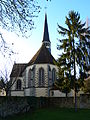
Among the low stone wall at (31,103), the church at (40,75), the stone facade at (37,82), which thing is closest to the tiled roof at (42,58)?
the church at (40,75)

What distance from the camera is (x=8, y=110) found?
21.8 metres

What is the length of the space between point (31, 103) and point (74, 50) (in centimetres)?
888

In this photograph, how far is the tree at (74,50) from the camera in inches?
1243

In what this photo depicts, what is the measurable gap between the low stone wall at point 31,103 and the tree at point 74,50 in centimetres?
235

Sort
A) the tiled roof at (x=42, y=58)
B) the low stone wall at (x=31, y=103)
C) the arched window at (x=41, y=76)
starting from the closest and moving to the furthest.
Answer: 1. the low stone wall at (x=31, y=103)
2. the arched window at (x=41, y=76)
3. the tiled roof at (x=42, y=58)

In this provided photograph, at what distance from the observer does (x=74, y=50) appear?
31766 mm

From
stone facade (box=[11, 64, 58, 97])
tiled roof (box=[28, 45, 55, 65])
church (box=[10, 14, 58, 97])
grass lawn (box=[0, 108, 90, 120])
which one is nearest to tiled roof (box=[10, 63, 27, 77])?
church (box=[10, 14, 58, 97])

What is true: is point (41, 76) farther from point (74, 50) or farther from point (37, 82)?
point (74, 50)

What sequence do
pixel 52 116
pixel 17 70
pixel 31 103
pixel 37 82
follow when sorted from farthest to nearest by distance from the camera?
pixel 17 70, pixel 37 82, pixel 31 103, pixel 52 116

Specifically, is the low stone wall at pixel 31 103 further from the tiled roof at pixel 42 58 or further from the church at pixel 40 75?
the tiled roof at pixel 42 58

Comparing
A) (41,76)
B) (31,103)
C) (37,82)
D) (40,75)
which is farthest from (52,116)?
(40,75)

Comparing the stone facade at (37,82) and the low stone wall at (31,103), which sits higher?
the stone facade at (37,82)

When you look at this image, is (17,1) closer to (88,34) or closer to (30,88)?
(88,34)

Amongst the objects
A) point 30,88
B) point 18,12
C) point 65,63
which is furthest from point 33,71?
point 18,12
